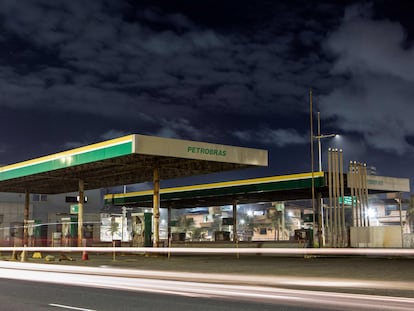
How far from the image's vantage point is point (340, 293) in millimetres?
13266

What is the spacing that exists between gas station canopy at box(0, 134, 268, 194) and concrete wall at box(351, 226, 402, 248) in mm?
11248

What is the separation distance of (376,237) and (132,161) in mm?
18154

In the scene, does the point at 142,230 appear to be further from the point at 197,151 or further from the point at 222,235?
the point at 222,235

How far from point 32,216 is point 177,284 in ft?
188

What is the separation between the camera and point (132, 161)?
1291 inches

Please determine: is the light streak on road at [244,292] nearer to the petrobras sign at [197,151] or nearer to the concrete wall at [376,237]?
the petrobras sign at [197,151]

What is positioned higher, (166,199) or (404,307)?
(166,199)

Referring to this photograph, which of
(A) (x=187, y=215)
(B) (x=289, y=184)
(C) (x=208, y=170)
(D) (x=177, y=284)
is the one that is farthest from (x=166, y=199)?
(A) (x=187, y=215)

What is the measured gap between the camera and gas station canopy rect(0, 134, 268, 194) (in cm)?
2850

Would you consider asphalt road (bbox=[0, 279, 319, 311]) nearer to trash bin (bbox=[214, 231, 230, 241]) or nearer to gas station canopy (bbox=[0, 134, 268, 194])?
gas station canopy (bbox=[0, 134, 268, 194])

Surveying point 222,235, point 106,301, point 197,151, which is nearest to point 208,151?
point 197,151

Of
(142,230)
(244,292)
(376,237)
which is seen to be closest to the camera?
(244,292)

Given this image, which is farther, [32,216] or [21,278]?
[32,216]

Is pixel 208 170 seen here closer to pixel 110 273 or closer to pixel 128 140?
pixel 128 140
